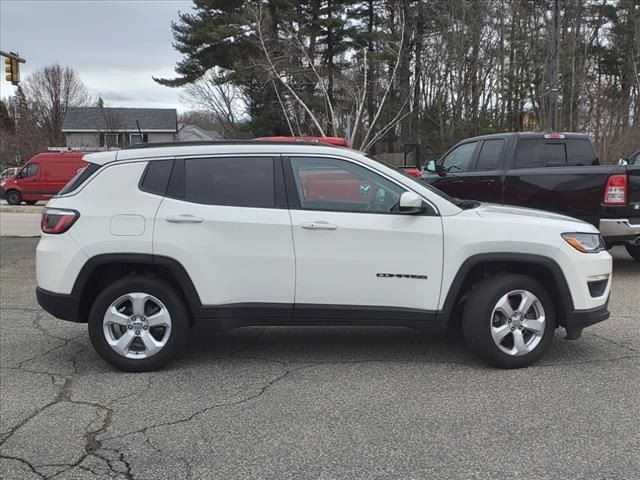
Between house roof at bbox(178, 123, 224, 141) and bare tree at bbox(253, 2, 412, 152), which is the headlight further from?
house roof at bbox(178, 123, 224, 141)

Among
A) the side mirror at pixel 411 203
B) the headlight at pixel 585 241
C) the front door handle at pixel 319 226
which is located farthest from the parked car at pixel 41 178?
the headlight at pixel 585 241

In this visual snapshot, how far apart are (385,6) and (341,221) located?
35.3m

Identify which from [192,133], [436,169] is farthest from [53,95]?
[436,169]

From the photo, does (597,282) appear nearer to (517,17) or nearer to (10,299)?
(10,299)

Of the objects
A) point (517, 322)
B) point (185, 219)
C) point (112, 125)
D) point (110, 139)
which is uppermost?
point (112, 125)

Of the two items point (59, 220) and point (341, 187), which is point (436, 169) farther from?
point (59, 220)

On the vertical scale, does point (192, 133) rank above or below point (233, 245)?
above

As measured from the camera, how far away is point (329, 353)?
5270 millimetres

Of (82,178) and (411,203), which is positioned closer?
(411,203)

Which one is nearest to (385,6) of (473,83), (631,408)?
(473,83)

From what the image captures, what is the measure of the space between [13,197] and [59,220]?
24981 millimetres

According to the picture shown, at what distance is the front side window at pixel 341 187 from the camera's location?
4680 mm

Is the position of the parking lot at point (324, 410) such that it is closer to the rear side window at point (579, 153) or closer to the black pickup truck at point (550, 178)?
the black pickup truck at point (550, 178)

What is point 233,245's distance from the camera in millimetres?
4609
